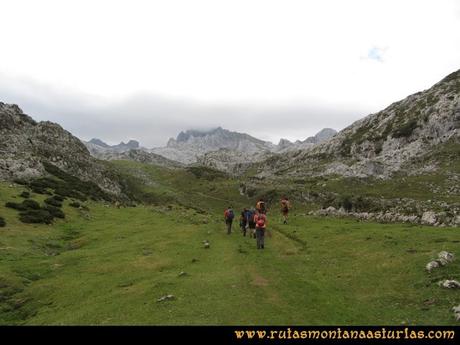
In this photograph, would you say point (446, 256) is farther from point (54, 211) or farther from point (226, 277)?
point (54, 211)

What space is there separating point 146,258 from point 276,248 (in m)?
12.7

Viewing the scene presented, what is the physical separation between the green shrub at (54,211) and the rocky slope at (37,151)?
86.5ft

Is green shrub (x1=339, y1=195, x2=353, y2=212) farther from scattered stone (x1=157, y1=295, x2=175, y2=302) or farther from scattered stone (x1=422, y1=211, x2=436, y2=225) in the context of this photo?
scattered stone (x1=157, y1=295, x2=175, y2=302)

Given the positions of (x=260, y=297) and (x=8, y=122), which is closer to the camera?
(x=260, y=297)

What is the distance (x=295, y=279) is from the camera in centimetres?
2864

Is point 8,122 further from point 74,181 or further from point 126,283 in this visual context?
point 126,283

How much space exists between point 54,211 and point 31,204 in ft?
11.5

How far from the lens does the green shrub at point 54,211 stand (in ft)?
208

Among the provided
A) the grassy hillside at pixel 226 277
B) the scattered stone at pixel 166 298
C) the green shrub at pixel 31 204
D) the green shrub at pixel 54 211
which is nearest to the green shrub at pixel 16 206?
the green shrub at pixel 31 204

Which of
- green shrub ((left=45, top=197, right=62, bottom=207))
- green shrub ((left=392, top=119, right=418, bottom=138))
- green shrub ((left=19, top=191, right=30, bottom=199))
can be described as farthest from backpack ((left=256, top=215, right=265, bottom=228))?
green shrub ((left=392, top=119, right=418, bottom=138))

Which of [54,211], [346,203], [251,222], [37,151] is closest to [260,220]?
[251,222]

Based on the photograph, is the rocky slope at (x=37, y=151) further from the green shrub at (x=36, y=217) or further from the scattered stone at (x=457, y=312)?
the scattered stone at (x=457, y=312)

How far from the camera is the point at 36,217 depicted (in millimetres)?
58250

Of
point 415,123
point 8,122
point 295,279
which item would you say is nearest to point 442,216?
point 295,279
